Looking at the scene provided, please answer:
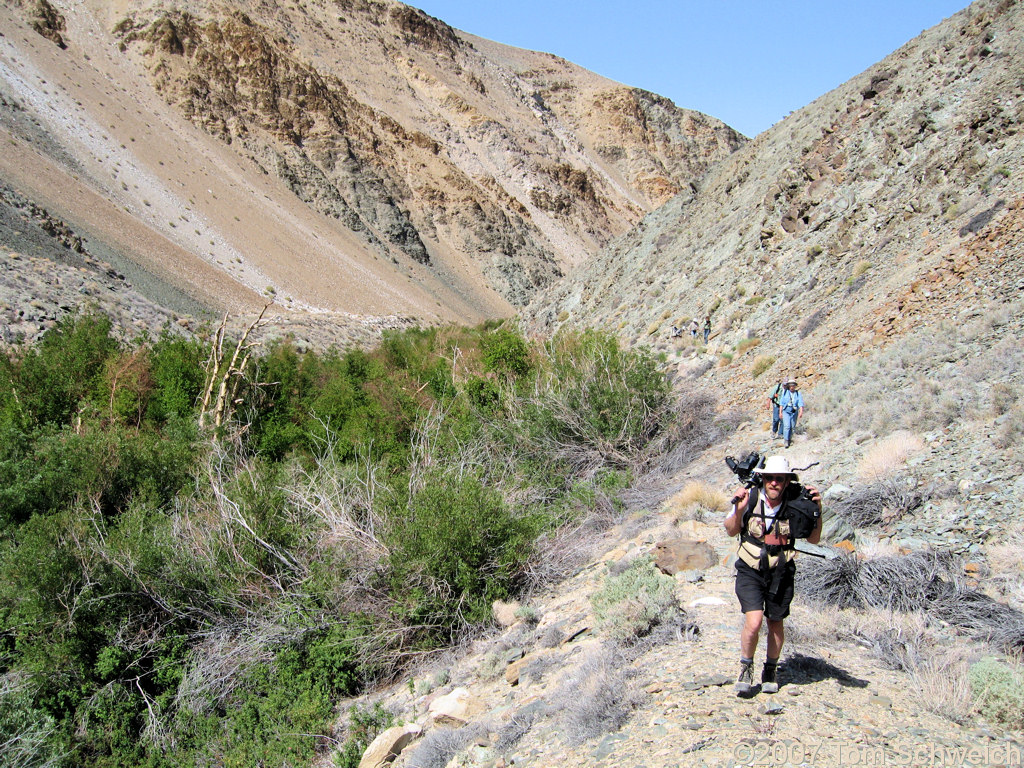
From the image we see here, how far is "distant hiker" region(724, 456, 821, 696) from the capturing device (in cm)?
398

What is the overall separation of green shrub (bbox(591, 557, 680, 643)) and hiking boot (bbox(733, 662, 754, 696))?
130 cm

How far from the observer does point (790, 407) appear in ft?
33.0

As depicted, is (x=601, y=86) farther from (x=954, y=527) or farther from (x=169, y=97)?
(x=954, y=527)

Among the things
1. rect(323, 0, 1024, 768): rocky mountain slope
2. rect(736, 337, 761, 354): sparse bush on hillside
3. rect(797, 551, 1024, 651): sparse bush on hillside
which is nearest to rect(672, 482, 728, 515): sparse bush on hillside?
rect(323, 0, 1024, 768): rocky mountain slope

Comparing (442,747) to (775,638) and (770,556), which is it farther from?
(770,556)

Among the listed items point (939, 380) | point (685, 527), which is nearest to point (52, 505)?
point (685, 527)

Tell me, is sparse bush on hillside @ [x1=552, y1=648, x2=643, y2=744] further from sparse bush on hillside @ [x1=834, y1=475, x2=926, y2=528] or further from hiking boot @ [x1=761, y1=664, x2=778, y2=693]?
sparse bush on hillside @ [x1=834, y1=475, x2=926, y2=528]

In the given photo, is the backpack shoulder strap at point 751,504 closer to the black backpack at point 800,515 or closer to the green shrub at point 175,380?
the black backpack at point 800,515

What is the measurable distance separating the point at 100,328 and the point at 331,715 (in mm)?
13986

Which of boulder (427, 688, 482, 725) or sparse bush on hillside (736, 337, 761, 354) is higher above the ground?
sparse bush on hillside (736, 337, 761, 354)

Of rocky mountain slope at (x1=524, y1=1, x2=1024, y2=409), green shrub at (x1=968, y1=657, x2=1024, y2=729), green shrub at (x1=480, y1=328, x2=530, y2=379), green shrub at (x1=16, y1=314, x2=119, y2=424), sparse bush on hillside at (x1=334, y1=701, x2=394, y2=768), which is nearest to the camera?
green shrub at (x1=968, y1=657, x2=1024, y2=729)

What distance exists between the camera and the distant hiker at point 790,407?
33.0ft

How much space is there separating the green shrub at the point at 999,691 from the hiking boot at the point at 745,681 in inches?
45.7

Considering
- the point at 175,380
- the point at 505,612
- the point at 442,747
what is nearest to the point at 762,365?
the point at 505,612
